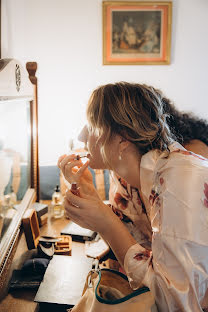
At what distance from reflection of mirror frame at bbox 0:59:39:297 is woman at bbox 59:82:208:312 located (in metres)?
0.24

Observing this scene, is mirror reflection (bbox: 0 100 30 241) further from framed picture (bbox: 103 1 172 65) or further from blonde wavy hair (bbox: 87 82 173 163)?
framed picture (bbox: 103 1 172 65)

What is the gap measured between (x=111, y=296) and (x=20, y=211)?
0.59 m

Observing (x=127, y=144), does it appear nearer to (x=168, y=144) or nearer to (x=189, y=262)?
(x=168, y=144)

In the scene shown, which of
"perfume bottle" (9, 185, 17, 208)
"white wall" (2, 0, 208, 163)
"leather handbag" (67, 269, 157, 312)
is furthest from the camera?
"white wall" (2, 0, 208, 163)

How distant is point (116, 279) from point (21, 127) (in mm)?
835

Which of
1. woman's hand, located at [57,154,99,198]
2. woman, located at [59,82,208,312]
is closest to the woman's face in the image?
woman, located at [59,82,208,312]

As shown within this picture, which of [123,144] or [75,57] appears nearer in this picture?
[123,144]

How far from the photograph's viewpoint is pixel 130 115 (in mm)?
888

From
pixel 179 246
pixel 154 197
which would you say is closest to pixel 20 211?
pixel 154 197

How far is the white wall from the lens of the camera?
208cm

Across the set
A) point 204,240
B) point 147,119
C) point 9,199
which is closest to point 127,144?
point 147,119

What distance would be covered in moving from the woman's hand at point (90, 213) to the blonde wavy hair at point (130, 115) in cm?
21

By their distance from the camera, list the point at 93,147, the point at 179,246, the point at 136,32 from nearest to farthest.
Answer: the point at 179,246
the point at 93,147
the point at 136,32

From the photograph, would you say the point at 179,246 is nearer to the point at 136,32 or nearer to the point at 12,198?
the point at 12,198
